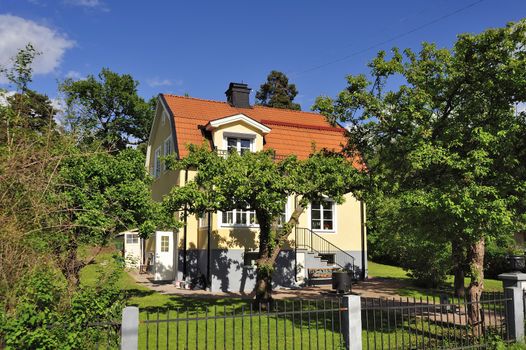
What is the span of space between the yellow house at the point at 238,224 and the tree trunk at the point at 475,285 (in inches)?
272

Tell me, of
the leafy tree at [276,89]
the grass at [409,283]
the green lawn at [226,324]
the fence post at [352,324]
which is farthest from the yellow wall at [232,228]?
the leafy tree at [276,89]

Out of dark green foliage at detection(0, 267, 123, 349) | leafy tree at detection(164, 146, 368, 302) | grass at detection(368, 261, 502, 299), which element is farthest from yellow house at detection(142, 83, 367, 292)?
dark green foliage at detection(0, 267, 123, 349)

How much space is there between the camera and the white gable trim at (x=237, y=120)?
18.9 meters

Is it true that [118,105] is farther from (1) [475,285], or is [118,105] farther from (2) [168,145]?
(1) [475,285]

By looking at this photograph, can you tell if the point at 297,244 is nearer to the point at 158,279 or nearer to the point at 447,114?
the point at 158,279

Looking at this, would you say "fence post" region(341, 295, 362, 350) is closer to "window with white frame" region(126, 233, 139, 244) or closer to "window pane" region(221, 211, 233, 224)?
"window pane" region(221, 211, 233, 224)

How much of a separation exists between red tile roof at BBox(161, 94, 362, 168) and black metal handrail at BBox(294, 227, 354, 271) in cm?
353

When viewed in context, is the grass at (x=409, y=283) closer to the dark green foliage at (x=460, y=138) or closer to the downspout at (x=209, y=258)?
the dark green foliage at (x=460, y=138)

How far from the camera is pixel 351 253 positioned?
21062 millimetres

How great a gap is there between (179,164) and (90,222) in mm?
3642

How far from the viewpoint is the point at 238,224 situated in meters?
18.3

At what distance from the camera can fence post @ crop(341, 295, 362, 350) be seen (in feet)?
23.1

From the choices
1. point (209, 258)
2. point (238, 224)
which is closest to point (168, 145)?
point (238, 224)

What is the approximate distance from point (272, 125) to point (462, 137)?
13.5 m
